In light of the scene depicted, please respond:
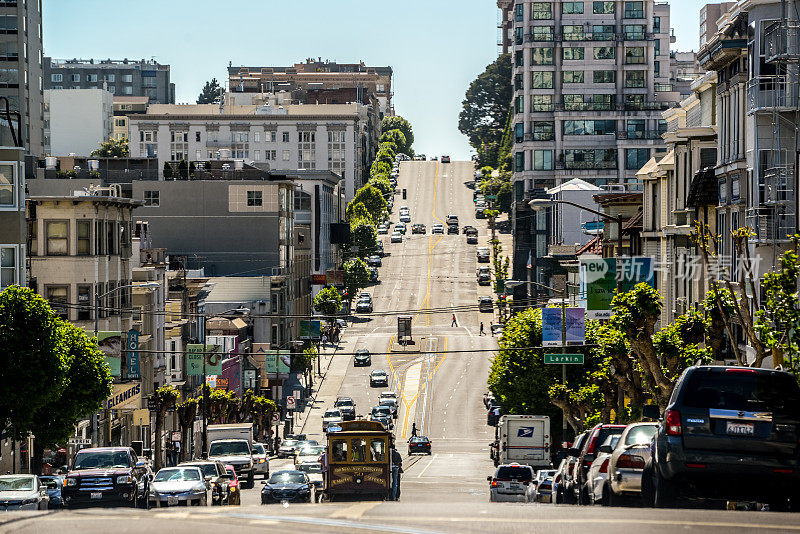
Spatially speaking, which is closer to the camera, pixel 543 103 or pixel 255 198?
pixel 255 198

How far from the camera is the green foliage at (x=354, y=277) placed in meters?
150

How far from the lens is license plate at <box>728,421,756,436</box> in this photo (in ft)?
55.7

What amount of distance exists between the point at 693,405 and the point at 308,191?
13623cm

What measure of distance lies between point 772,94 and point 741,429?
27969mm

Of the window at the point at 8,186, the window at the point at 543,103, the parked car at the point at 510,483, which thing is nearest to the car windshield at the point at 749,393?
the parked car at the point at 510,483

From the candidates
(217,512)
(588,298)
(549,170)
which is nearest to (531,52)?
(549,170)

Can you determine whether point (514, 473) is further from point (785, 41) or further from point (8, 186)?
point (8, 186)

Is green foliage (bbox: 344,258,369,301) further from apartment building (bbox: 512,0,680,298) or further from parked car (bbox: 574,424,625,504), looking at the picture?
parked car (bbox: 574,424,625,504)

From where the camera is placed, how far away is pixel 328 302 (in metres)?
137

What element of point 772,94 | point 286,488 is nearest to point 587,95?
point 772,94

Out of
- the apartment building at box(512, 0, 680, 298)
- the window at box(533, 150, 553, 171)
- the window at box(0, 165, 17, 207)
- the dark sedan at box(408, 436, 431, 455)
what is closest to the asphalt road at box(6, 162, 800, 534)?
the dark sedan at box(408, 436, 431, 455)

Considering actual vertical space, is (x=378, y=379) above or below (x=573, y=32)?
below

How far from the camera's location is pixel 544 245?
127750 mm

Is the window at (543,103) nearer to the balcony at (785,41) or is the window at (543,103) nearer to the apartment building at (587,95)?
the apartment building at (587,95)
